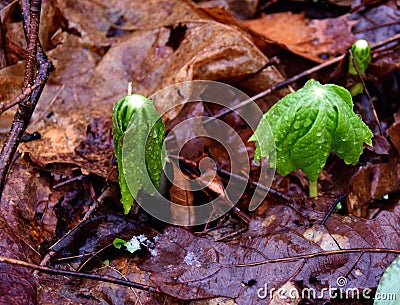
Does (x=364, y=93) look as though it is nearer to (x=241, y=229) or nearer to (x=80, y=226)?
(x=241, y=229)

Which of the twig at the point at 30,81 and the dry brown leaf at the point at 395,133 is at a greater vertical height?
the twig at the point at 30,81

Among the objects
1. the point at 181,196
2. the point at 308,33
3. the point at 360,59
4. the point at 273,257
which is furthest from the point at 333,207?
the point at 308,33

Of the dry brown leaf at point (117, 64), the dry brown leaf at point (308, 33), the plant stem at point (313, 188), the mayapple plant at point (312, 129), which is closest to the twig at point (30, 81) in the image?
the dry brown leaf at point (117, 64)

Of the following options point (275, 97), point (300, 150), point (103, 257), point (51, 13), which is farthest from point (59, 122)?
point (300, 150)

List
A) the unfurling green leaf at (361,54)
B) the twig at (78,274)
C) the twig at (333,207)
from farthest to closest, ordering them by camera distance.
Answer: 1. the unfurling green leaf at (361,54)
2. the twig at (333,207)
3. the twig at (78,274)

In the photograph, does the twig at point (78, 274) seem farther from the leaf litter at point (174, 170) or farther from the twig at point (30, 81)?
the twig at point (30, 81)
